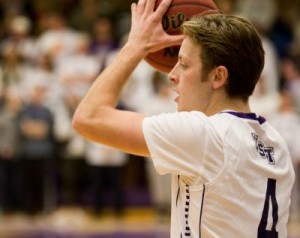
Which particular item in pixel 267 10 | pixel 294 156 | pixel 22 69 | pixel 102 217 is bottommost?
pixel 102 217

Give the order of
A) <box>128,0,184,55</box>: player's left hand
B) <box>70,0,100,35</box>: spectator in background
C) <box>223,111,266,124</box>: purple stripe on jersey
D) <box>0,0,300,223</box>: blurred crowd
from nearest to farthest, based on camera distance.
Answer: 1. <box>223,111,266,124</box>: purple stripe on jersey
2. <box>128,0,184,55</box>: player's left hand
3. <box>0,0,300,223</box>: blurred crowd
4. <box>70,0,100,35</box>: spectator in background

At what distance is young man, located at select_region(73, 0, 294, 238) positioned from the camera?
2.88 m

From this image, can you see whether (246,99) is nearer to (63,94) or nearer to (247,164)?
(247,164)

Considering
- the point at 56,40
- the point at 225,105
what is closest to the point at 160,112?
the point at 56,40

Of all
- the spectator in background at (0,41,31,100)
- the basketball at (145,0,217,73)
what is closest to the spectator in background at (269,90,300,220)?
the spectator in background at (0,41,31,100)

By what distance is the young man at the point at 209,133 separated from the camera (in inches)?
113

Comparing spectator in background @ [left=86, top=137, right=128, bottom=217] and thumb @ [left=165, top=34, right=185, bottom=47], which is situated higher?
thumb @ [left=165, top=34, right=185, bottom=47]

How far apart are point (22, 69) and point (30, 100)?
34.6 inches

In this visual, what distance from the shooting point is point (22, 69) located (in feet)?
40.4

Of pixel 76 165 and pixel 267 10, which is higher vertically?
pixel 267 10

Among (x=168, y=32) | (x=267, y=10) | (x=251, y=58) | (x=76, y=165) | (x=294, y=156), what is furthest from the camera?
(x=267, y=10)

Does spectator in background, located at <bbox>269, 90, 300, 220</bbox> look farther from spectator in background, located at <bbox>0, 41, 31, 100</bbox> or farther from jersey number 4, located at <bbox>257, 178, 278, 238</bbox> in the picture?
jersey number 4, located at <bbox>257, 178, 278, 238</bbox>

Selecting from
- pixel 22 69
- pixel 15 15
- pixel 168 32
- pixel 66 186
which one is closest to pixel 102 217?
pixel 66 186

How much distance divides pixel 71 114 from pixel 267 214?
28.6ft
